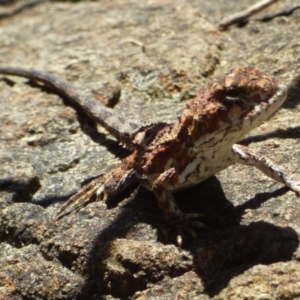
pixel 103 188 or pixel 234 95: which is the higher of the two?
pixel 234 95

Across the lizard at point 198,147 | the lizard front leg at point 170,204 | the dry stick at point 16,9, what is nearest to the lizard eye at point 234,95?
the lizard at point 198,147

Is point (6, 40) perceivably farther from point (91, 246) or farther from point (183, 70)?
point (91, 246)

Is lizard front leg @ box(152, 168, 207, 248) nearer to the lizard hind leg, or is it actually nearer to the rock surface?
the rock surface

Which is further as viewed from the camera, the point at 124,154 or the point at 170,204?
the point at 124,154

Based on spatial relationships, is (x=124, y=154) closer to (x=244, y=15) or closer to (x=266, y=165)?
(x=266, y=165)

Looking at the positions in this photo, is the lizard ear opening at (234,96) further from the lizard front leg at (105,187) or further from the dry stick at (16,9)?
the dry stick at (16,9)

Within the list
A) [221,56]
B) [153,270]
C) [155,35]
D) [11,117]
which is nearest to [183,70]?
[221,56]

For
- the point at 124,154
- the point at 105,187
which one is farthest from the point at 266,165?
the point at 124,154
